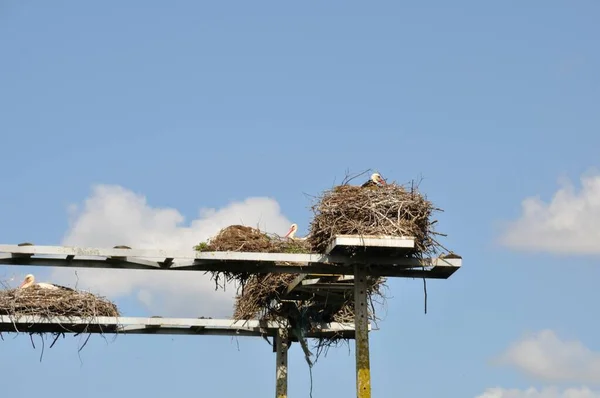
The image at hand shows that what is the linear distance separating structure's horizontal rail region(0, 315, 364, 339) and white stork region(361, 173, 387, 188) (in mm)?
4658

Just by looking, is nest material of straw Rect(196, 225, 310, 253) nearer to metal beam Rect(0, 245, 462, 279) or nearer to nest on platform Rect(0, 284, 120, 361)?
metal beam Rect(0, 245, 462, 279)

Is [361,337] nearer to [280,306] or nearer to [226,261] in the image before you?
[226,261]

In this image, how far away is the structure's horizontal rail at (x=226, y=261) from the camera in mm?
15008

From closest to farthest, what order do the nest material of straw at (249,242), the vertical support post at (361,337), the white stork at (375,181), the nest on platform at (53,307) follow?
the vertical support post at (361,337), the white stork at (375,181), the nest material of straw at (249,242), the nest on platform at (53,307)

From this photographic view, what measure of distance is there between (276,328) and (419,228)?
237 inches

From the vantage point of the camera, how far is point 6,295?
64.0ft

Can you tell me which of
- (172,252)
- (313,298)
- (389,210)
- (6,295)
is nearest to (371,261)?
(389,210)

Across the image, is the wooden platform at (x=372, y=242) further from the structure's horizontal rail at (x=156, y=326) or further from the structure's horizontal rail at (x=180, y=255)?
the structure's horizontal rail at (x=156, y=326)

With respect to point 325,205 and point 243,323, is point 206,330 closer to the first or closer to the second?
point 243,323

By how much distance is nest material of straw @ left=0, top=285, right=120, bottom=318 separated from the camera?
19297mm

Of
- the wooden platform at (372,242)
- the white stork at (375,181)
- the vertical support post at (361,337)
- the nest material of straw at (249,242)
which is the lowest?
the vertical support post at (361,337)

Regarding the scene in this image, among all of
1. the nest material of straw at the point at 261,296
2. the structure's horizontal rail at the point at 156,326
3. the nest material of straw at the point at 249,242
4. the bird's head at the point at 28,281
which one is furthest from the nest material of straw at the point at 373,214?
the bird's head at the point at 28,281

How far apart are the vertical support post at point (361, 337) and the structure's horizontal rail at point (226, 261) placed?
0.87ft

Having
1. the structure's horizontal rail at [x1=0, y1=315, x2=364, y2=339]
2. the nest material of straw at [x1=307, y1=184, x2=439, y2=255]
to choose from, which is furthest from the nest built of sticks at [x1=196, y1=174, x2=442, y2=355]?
the structure's horizontal rail at [x1=0, y1=315, x2=364, y2=339]
